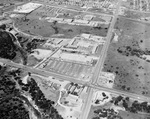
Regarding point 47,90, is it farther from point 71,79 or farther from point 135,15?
point 135,15

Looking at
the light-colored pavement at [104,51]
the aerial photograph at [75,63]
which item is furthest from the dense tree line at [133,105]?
the light-colored pavement at [104,51]

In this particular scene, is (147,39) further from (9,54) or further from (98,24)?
(9,54)

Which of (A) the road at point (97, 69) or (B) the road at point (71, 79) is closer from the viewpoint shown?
(A) the road at point (97, 69)

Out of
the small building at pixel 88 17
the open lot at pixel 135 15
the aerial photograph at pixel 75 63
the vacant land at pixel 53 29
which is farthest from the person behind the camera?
the open lot at pixel 135 15

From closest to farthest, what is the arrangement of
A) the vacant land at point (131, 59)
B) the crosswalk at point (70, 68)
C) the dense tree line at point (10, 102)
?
the dense tree line at point (10, 102), the vacant land at point (131, 59), the crosswalk at point (70, 68)

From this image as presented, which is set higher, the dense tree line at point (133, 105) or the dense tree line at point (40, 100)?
the dense tree line at point (133, 105)

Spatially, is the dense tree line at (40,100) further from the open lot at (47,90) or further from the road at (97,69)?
the road at (97,69)

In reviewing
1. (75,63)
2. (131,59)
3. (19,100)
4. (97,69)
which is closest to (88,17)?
(131,59)
